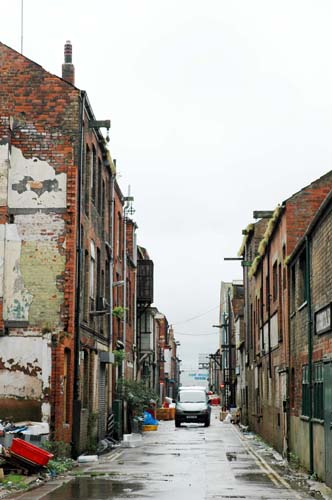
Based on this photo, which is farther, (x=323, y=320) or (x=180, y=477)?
(x=180, y=477)

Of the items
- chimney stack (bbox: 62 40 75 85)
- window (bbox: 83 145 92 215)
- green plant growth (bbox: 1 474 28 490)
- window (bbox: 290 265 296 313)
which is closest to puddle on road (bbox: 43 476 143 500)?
green plant growth (bbox: 1 474 28 490)

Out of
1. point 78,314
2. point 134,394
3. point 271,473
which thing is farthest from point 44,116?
point 134,394

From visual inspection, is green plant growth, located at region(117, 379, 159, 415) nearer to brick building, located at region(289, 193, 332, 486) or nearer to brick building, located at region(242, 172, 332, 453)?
brick building, located at region(242, 172, 332, 453)

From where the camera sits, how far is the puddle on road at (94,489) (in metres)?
14.3

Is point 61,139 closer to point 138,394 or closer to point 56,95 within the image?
point 56,95

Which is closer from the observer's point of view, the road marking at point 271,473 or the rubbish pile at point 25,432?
the road marking at point 271,473

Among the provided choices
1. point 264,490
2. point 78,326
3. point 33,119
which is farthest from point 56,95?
point 264,490

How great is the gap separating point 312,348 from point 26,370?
293 inches

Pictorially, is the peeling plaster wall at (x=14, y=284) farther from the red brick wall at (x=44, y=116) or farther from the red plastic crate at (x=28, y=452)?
the red plastic crate at (x=28, y=452)

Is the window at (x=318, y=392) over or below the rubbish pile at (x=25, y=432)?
over

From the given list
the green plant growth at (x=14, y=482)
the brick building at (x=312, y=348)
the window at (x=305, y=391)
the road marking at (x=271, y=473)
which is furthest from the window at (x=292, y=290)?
the green plant growth at (x=14, y=482)

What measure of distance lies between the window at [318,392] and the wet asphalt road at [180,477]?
5.16 ft

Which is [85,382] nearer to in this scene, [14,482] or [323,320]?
[14,482]

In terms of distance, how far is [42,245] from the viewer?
72.6 ft
